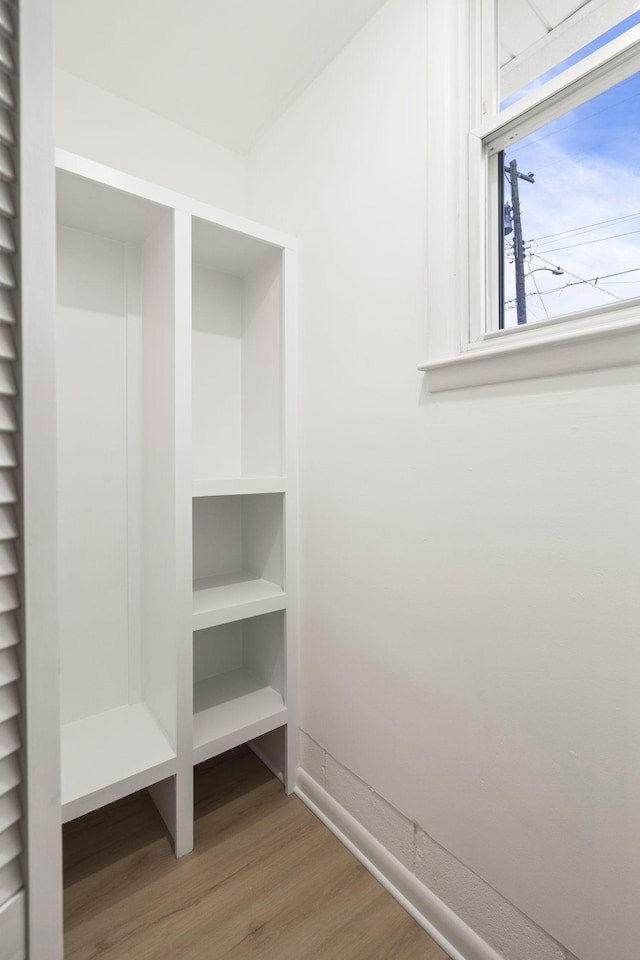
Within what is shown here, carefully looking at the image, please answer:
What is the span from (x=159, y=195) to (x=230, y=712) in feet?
5.25

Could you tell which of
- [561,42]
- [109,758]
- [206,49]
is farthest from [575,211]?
[109,758]

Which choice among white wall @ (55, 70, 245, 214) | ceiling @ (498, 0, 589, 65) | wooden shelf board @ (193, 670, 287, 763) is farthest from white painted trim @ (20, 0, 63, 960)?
white wall @ (55, 70, 245, 214)

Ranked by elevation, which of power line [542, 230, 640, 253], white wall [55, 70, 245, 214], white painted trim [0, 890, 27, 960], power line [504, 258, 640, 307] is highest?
white wall [55, 70, 245, 214]

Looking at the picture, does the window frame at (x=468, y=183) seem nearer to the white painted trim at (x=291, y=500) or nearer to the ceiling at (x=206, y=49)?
the ceiling at (x=206, y=49)

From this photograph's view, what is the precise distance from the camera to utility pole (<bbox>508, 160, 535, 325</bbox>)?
1.02 m

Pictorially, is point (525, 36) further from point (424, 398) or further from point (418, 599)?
point (418, 599)

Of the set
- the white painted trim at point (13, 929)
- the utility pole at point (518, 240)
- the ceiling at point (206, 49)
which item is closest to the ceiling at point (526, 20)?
the utility pole at point (518, 240)

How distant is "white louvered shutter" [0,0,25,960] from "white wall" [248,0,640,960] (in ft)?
2.83

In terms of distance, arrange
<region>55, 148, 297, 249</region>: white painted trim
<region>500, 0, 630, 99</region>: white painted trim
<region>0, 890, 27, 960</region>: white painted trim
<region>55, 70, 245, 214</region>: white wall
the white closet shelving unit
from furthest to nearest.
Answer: <region>55, 70, 245, 214</region>: white wall → the white closet shelving unit → <region>55, 148, 297, 249</region>: white painted trim → <region>500, 0, 630, 99</region>: white painted trim → <region>0, 890, 27, 960</region>: white painted trim

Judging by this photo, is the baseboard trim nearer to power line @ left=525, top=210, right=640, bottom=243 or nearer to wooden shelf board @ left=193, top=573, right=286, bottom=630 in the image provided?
wooden shelf board @ left=193, top=573, right=286, bottom=630

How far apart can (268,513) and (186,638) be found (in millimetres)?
518

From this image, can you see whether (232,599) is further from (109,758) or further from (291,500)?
(109,758)

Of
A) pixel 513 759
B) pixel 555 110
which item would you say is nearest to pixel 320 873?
pixel 513 759

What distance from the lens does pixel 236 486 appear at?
142 cm
